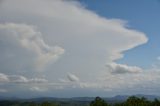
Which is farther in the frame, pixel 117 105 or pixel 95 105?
pixel 117 105

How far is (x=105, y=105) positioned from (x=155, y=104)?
29158 mm

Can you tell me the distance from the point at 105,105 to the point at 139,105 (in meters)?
18.5

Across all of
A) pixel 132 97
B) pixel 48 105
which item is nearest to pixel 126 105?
pixel 132 97

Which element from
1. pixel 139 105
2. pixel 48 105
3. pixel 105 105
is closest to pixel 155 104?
pixel 139 105

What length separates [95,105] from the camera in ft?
521

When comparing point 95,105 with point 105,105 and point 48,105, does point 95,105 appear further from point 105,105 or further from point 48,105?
point 48,105

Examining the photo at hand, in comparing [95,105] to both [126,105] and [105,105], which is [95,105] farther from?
[126,105]

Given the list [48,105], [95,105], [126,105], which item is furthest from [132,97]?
[48,105]

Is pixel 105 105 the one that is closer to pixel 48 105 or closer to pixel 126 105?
pixel 126 105

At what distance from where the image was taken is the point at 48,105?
527 ft

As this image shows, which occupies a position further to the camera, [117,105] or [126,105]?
[117,105]

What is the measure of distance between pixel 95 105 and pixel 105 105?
233 inches

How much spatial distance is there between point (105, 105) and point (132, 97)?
51.9ft

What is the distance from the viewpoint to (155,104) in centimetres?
16475
